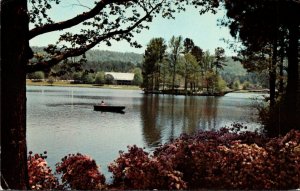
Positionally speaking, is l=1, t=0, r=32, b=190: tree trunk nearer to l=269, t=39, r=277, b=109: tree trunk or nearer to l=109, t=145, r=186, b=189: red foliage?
l=109, t=145, r=186, b=189: red foliage

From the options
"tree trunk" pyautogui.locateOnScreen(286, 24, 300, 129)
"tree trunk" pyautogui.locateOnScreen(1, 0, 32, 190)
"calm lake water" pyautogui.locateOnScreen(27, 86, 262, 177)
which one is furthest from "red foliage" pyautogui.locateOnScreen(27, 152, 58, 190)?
"tree trunk" pyautogui.locateOnScreen(286, 24, 300, 129)

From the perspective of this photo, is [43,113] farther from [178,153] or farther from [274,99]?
[178,153]

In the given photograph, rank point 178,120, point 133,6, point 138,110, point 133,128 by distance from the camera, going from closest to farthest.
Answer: point 133,6
point 133,128
point 178,120
point 138,110

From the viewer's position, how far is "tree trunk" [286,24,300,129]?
47.1ft

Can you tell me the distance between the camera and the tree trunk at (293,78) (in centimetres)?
1435

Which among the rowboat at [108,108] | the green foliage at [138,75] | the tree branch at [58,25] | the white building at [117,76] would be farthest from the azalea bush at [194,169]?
the rowboat at [108,108]

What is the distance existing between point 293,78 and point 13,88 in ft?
38.5

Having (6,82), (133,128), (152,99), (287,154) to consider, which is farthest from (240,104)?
(6,82)

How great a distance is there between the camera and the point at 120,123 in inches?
1059

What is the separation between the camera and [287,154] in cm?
827

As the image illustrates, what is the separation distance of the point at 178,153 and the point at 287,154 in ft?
7.57

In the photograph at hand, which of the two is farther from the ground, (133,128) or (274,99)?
(274,99)

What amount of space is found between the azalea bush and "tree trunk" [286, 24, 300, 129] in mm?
5770

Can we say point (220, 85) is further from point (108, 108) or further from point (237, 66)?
point (237, 66)
